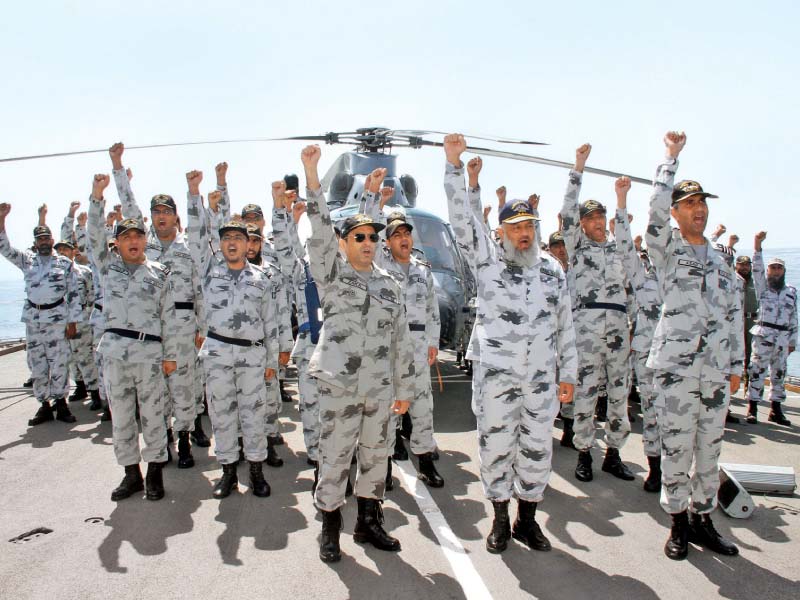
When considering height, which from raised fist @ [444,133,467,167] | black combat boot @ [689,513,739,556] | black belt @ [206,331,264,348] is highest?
raised fist @ [444,133,467,167]

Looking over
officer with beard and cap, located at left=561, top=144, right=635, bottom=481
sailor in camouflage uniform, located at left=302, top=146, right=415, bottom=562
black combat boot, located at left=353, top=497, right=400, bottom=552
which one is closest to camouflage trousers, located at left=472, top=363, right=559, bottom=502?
sailor in camouflage uniform, located at left=302, top=146, right=415, bottom=562

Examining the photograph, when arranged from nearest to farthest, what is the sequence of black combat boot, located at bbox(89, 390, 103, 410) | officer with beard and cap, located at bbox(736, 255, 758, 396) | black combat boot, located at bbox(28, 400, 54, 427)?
black combat boot, located at bbox(28, 400, 54, 427), black combat boot, located at bbox(89, 390, 103, 410), officer with beard and cap, located at bbox(736, 255, 758, 396)

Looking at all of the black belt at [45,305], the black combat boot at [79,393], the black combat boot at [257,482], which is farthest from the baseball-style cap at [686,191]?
the black combat boot at [79,393]

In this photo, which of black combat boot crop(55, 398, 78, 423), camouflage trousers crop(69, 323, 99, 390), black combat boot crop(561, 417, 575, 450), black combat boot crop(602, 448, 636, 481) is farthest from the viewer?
camouflage trousers crop(69, 323, 99, 390)

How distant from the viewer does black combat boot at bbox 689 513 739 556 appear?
3.63m

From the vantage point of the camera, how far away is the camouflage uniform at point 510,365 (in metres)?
3.73

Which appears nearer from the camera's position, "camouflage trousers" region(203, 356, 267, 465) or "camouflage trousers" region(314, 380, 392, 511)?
"camouflage trousers" region(314, 380, 392, 511)

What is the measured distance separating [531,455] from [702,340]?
4.49 feet

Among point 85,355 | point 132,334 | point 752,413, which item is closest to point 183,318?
point 132,334

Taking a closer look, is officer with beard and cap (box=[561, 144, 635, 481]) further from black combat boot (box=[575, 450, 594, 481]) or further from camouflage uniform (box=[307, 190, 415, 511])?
camouflage uniform (box=[307, 190, 415, 511])

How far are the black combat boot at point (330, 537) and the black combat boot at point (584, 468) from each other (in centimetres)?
241

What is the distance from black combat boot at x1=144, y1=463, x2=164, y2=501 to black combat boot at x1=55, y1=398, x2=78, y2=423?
340 centimetres

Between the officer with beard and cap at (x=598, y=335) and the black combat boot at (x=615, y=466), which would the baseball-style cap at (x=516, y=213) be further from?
the black combat boot at (x=615, y=466)

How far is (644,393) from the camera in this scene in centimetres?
533
